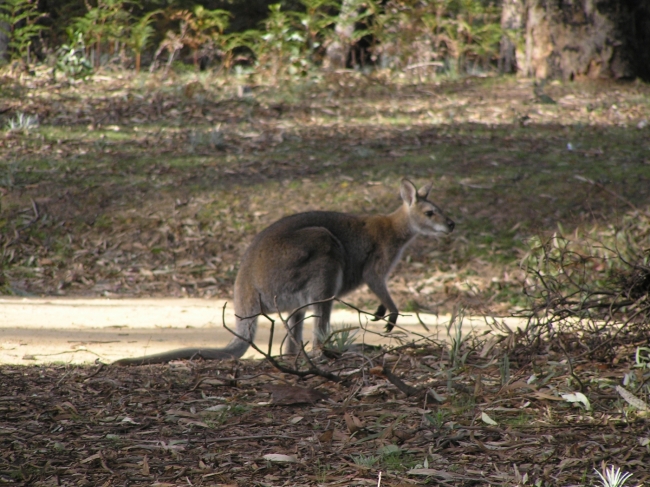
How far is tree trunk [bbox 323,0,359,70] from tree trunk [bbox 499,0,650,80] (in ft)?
11.0

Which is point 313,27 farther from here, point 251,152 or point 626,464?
point 626,464

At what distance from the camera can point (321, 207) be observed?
984 cm

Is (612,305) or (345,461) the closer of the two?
(345,461)

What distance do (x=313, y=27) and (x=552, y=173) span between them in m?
6.53

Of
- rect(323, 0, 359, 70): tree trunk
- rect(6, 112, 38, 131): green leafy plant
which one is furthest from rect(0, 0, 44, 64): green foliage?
rect(323, 0, 359, 70): tree trunk

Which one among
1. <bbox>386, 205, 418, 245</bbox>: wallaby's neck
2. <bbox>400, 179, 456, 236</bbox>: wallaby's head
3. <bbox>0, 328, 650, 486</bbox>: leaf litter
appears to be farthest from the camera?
<bbox>400, 179, 456, 236</bbox>: wallaby's head

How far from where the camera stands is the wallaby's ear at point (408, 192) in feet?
25.0

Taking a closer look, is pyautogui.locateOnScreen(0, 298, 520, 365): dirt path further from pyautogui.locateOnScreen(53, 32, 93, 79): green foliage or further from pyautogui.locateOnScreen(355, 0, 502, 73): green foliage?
pyautogui.locateOnScreen(355, 0, 502, 73): green foliage

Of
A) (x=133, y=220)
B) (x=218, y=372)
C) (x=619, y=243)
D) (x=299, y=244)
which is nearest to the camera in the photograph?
(x=218, y=372)

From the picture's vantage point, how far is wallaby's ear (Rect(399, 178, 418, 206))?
7625mm

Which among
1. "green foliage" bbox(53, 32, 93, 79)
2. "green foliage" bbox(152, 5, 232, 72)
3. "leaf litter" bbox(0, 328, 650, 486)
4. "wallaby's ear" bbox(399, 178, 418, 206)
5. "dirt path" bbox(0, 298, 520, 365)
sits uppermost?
"green foliage" bbox(152, 5, 232, 72)

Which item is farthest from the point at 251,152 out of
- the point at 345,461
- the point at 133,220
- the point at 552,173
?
the point at 345,461

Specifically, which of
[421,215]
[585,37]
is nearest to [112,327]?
[421,215]

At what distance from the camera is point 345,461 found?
327cm
